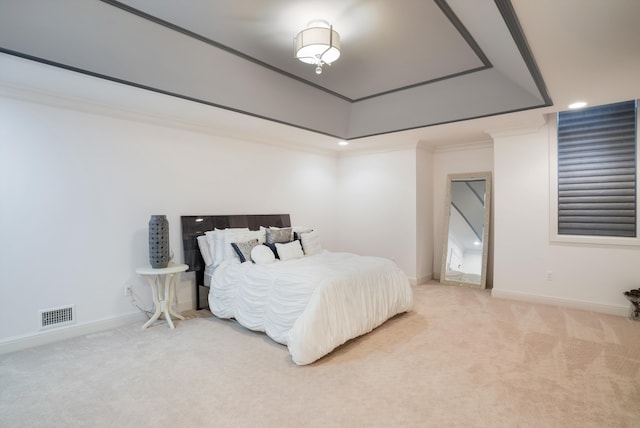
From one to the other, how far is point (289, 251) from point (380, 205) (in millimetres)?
2380

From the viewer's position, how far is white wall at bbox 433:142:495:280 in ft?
17.9

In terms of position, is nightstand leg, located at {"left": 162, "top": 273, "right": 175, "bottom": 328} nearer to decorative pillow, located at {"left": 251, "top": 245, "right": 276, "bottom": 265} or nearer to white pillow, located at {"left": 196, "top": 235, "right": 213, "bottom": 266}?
white pillow, located at {"left": 196, "top": 235, "right": 213, "bottom": 266}

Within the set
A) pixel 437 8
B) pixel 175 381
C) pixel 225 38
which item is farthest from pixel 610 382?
pixel 225 38

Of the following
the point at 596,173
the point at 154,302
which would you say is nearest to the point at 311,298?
the point at 154,302

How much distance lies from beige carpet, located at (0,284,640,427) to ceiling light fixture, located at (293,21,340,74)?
2.65 meters

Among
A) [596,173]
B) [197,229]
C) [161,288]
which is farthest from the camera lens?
[197,229]

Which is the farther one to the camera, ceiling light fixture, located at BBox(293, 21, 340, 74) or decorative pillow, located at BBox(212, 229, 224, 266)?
decorative pillow, located at BBox(212, 229, 224, 266)

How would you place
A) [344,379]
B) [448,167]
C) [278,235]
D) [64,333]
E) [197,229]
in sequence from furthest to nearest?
[448,167] → [278,235] → [197,229] → [64,333] → [344,379]

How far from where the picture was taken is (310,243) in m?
4.63

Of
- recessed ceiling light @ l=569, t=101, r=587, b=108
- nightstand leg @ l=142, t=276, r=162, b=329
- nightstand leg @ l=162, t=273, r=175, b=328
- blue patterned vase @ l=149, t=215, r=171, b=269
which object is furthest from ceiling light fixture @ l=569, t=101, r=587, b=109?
nightstand leg @ l=142, t=276, r=162, b=329

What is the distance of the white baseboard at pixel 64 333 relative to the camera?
303 centimetres

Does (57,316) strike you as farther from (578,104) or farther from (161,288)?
(578,104)

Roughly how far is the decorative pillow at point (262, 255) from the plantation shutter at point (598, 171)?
152 inches

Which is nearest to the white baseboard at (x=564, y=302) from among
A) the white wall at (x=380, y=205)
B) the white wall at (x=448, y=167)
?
the white wall at (x=448, y=167)
